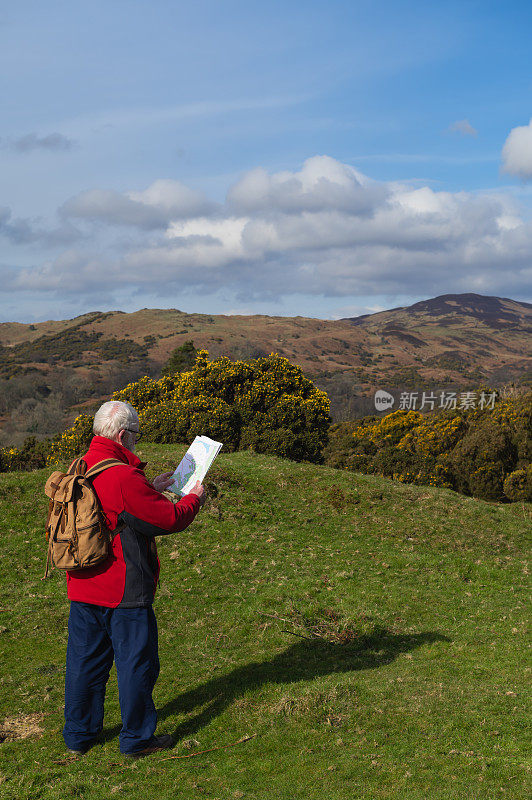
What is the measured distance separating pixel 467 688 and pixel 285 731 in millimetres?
2415

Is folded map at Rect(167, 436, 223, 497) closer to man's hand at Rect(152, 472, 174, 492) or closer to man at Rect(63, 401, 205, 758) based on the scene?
man's hand at Rect(152, 472, 174, 492)

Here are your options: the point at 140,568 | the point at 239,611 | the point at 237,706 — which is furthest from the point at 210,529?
the point at 140,568

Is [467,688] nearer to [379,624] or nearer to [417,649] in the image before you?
[417,649]

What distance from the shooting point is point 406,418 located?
48.7m

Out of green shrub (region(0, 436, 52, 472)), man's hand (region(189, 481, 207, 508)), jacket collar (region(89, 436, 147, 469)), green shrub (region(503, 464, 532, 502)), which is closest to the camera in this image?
jacket collar (region(89, 436, 147, 469))

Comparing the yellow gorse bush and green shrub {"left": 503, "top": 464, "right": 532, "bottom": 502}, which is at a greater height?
the yellow gorse bush

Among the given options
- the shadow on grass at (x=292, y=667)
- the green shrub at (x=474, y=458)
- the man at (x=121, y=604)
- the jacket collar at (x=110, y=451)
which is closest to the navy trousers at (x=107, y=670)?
the man at (x=121, y=604)

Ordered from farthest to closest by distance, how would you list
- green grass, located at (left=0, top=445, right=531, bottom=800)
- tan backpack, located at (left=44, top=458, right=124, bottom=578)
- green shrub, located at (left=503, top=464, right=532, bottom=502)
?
green shrub, located at (left=503, top=464, right=532, bottom=502) < tan backpack, located at (left=44, top=458, right=124, bottom=578) < green grass, located at (left=0, top=445, right=531, bottom=800)

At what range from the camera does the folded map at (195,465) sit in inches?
230

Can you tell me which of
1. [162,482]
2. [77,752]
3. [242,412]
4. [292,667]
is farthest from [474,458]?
[77,752]

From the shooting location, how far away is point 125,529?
5184 millimetres

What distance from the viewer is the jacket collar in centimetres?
526

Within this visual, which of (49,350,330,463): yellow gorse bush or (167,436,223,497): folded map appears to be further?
(49,350,330,463): yellow gorse bush

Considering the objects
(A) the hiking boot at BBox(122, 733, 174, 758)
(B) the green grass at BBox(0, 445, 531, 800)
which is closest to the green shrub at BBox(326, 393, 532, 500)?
(B) the green grass at BBox(0, 445, 531, 800)
